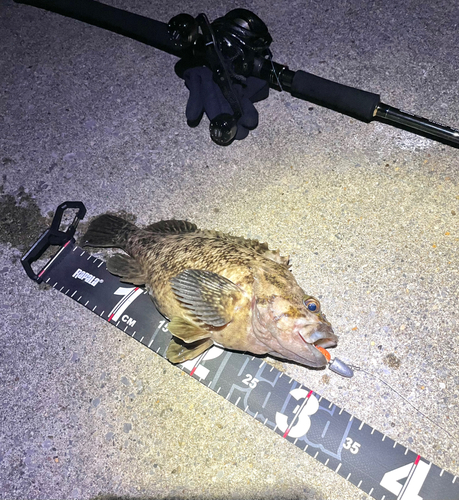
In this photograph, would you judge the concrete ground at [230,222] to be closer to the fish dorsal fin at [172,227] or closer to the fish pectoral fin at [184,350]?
the fish dorsal fin at [172,227]

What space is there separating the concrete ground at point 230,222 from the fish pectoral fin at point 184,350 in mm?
348

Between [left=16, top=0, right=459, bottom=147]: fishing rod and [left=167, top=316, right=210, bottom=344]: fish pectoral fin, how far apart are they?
1.33 m

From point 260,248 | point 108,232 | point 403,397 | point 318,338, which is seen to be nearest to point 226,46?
point 260,248

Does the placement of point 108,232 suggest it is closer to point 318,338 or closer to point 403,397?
point 318,338

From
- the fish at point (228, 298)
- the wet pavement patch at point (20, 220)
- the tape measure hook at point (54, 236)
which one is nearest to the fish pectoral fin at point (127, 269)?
the fish at point (228, 298)

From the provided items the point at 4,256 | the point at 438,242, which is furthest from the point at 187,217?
the point at 438,242

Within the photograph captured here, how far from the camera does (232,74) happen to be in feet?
9.66

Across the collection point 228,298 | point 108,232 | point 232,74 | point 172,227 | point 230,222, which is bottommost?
point 228,298

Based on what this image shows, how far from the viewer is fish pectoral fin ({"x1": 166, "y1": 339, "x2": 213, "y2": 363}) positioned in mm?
2594

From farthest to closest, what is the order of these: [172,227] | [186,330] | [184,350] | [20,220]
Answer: [20,220] → [172,227] → [184,350] → [186,330]

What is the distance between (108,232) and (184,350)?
1073 millimetres

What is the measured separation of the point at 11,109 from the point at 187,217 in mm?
2083

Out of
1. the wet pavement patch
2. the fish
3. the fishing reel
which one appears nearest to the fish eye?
the fish

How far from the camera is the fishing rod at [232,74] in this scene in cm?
281
